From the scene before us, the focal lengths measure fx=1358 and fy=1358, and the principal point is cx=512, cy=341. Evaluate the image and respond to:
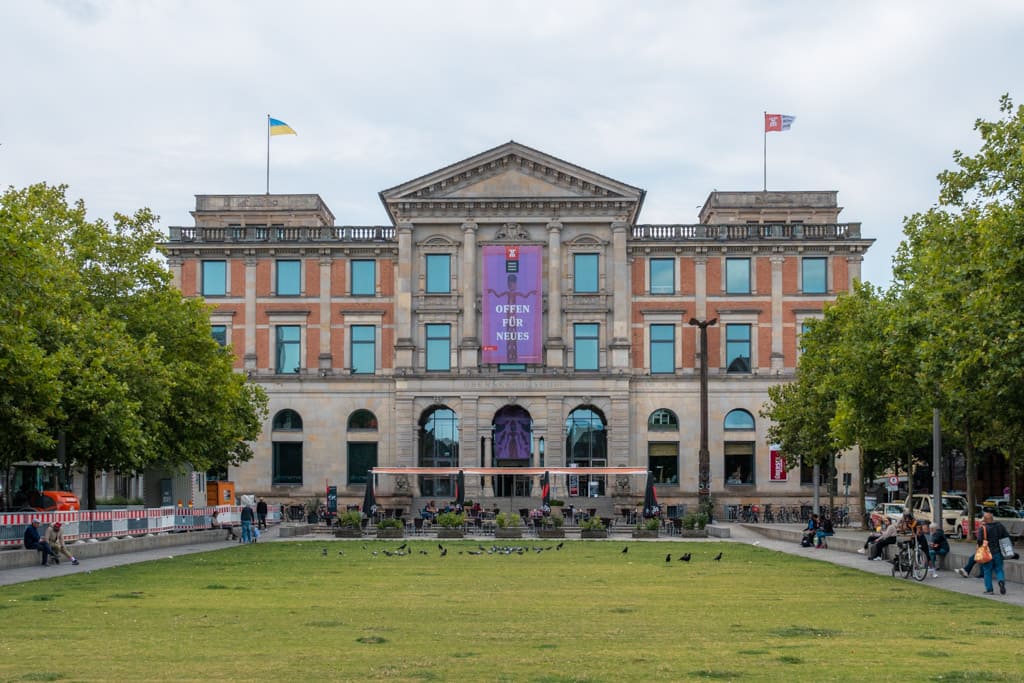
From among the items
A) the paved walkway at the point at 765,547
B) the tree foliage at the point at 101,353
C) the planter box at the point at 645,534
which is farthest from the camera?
the planter box at the point at 645,534

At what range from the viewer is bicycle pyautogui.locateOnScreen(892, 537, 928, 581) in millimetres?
33094

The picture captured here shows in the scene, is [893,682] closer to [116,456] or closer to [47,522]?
[47,522]

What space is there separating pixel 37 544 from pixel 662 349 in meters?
56.2

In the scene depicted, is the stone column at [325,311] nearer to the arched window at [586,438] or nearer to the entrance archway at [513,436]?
the entrance archway at [513,436]

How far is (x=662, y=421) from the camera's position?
291ft

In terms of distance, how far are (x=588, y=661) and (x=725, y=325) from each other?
240 feet

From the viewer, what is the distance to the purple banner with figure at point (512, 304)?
87.3 m

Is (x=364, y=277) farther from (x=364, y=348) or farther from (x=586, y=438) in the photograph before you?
(x=586, y=438)

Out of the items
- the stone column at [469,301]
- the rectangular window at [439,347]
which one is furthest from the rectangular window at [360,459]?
the stone column at [469,301]

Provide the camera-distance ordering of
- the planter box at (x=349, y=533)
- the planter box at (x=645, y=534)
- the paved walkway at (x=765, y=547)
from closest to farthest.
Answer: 1. the paved walkway at (x=765, y=547)
2. the planter box at (x=645, y=534)
3. the planter box at (x=349, y=533)

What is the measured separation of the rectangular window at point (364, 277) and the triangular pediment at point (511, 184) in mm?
4741

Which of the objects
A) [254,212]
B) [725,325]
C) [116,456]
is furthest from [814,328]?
[254,212]

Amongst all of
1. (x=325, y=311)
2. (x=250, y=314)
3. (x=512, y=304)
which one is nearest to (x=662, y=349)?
(x=512, y=304)

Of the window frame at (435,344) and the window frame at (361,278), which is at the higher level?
the window frame at (361,278)
